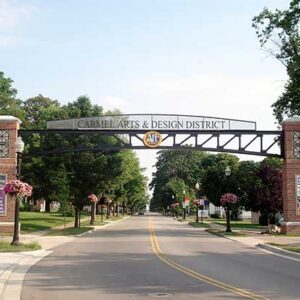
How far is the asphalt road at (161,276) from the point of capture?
1202 cm

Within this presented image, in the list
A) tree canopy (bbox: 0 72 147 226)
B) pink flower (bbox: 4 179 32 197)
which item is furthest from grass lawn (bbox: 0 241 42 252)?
tree canopy (bbox: 0 72 147 226)

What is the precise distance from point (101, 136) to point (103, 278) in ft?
102

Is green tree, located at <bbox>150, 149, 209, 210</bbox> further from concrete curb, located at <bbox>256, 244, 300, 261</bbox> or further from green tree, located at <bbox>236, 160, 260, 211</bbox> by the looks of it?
concrete curb, located at <bbox>256, 244, 300, 261</bbox>

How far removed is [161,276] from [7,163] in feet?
78.2

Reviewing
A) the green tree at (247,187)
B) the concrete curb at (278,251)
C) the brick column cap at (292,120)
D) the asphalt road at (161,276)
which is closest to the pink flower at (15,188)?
the asphalt road at (161,276)

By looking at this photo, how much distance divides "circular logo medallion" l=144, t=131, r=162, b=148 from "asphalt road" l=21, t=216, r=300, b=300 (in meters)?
15.3

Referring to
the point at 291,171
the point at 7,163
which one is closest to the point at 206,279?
the point at 7,163

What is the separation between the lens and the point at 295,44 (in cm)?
3095

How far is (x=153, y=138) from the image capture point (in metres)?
38.6

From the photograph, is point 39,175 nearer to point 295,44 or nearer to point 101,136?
point 101,136

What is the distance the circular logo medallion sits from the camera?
1517 inches

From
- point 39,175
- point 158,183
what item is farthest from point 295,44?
point 158,183

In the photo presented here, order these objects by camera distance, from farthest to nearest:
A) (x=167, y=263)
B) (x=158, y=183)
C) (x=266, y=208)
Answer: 1. (x=158, y=183)
2. (x=266, y=208)
3. (x=167, y=263)

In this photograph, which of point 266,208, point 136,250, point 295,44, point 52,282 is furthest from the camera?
point 266,208
